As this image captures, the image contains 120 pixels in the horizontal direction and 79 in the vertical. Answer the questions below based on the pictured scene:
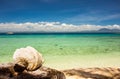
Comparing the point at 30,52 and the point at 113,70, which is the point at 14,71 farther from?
the point at 113,70

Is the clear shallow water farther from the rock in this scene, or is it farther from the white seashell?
the white seashell

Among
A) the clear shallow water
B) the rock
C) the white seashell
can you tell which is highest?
the white seashell

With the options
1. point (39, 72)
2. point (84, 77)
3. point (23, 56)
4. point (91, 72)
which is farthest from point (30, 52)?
point (91, 72)

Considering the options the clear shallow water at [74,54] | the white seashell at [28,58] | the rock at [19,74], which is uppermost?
the white seashell at [28,58]

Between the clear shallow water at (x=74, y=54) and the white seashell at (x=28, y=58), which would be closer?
the white seashell at (x=28, y=58)

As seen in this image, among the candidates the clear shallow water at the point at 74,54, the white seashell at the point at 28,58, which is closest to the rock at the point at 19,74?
the white seashell at the point at 28,58

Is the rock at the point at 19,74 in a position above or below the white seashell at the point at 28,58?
below

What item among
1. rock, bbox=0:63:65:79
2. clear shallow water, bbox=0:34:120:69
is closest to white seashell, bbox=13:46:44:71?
rock, bbox=0:63:65:79

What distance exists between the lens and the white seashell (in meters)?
3.94

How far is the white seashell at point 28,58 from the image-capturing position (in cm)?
394

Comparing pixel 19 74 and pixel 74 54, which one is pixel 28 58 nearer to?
pixel 19 74

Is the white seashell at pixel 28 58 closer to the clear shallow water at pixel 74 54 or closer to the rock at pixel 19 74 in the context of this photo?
the rock at pixel 19 74

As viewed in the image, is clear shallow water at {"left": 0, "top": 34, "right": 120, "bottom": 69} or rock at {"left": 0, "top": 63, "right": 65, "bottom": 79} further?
clear shallow water at {"left": 0, "top": 34, "right": 120, "bottom": 69}

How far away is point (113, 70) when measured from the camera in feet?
20.8
